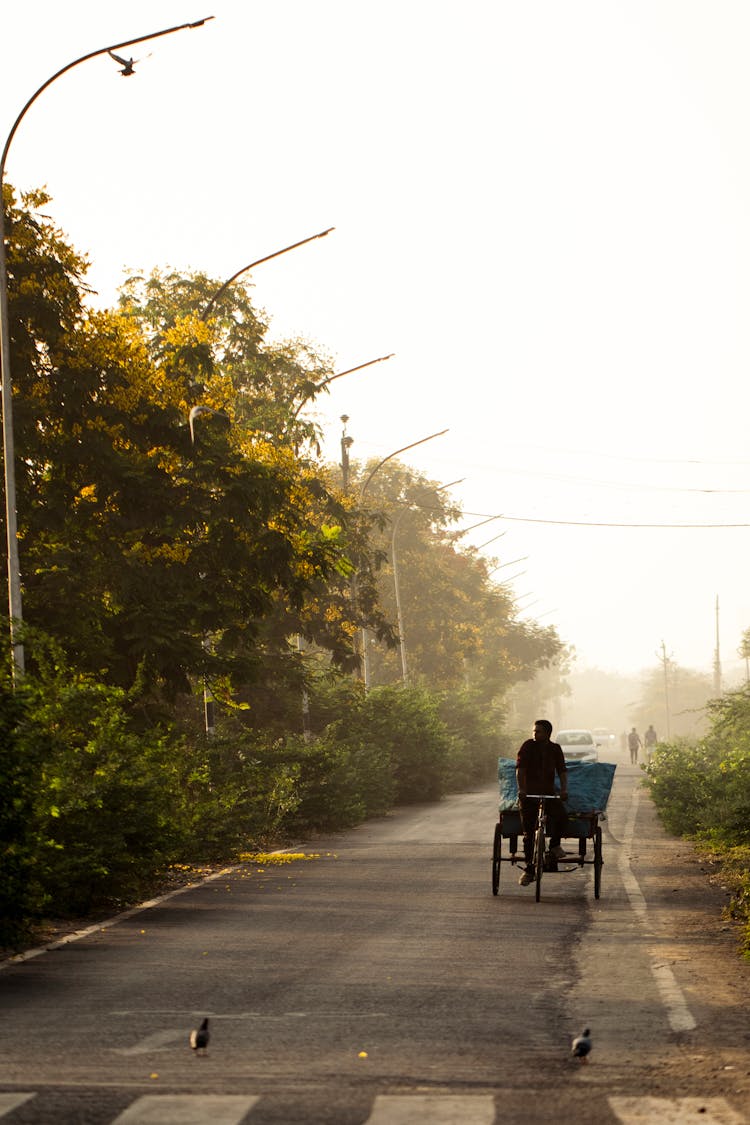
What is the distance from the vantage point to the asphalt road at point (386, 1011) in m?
7.24

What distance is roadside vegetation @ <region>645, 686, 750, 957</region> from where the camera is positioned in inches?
831

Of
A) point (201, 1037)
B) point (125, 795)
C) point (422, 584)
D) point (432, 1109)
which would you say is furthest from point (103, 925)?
point (422, 584)

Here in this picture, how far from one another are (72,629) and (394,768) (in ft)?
61.2

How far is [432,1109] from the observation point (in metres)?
7.05

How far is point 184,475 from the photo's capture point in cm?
2419

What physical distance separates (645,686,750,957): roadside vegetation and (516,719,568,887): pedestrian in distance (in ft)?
6.38

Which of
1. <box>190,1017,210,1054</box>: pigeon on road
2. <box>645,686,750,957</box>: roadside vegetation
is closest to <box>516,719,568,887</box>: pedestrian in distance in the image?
<box>645,686,750,957</box>: roadside vegetation

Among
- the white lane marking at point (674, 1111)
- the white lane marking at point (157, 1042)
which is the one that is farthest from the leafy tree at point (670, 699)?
the white lane marking at point (674, 1111)

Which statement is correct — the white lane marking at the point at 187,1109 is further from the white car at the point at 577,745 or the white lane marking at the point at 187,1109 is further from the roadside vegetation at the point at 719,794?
the white car at the point at 577,745

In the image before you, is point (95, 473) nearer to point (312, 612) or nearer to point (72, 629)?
point (72, 629)

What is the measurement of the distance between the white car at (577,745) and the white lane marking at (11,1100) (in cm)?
5223

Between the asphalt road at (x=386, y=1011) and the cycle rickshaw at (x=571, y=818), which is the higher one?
the cycle rickshaw at (x=571, y=818)

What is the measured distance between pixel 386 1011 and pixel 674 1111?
2.81m

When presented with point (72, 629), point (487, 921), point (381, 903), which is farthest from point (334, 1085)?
point (72, 629)
